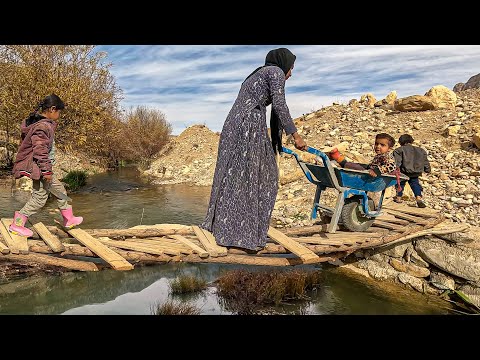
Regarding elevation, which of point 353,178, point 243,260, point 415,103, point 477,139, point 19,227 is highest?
point 415,103

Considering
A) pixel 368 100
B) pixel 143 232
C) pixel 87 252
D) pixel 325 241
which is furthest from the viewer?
pixel 368 100

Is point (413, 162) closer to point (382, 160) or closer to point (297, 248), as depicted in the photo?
point (382, 160)

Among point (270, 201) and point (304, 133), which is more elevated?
point (304, 133)

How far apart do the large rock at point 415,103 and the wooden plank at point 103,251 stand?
13.6 m

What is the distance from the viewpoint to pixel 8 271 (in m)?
5.96

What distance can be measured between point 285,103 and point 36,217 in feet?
26.6

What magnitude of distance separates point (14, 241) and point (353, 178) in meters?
4.24

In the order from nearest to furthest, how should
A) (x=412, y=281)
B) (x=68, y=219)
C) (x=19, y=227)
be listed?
1. (x=19, y=227)
2. (x=68, y=219)
3. (x=412, y=281)

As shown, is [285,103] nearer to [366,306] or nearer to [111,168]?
[366,306]

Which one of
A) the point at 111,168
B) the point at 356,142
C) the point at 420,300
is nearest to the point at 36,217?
the point at 420,300

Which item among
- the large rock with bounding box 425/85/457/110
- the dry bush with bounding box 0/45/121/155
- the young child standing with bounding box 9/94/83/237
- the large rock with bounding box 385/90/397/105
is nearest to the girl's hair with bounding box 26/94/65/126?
the young child standing with bounding box 9/94/83/237

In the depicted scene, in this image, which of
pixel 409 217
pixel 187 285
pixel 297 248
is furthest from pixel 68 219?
pixel 409 217

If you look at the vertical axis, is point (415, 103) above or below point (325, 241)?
above

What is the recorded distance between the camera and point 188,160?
71.5 feet
